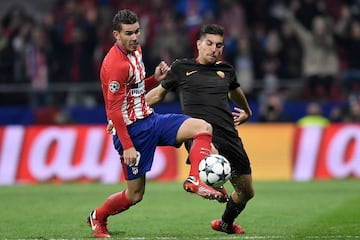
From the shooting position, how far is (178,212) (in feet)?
41.1

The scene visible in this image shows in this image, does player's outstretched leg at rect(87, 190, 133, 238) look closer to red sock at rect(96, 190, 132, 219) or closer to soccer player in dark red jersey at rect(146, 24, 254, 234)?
red sock at rect(96, 190, 132, 219)

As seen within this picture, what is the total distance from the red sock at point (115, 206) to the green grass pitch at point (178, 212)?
0.24 metres

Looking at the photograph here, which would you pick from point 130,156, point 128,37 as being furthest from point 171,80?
point 130,156

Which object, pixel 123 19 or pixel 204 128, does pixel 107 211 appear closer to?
pixel 204 128

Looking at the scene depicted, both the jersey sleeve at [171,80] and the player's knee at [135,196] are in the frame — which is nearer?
the player's knee at [135,196]

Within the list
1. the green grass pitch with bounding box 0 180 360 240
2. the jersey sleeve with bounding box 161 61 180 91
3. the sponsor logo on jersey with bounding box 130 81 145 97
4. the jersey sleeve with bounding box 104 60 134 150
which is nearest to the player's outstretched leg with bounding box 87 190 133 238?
the green grass pitch with bounding box 0 180 360 240

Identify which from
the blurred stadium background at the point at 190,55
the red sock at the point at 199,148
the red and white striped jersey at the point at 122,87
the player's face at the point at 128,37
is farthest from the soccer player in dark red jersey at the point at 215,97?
the blurred stadium background at the point at 190,55

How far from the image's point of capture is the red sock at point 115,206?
9453 millimetres

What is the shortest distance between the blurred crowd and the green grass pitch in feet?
11.7

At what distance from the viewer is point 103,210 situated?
9.59 m

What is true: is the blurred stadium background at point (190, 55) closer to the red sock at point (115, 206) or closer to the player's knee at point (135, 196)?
the red sock at point (115, 206)

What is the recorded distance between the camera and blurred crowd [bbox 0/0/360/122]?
20.5 m

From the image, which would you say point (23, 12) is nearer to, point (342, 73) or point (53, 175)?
point (53, 175)

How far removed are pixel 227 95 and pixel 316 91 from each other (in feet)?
36.7
